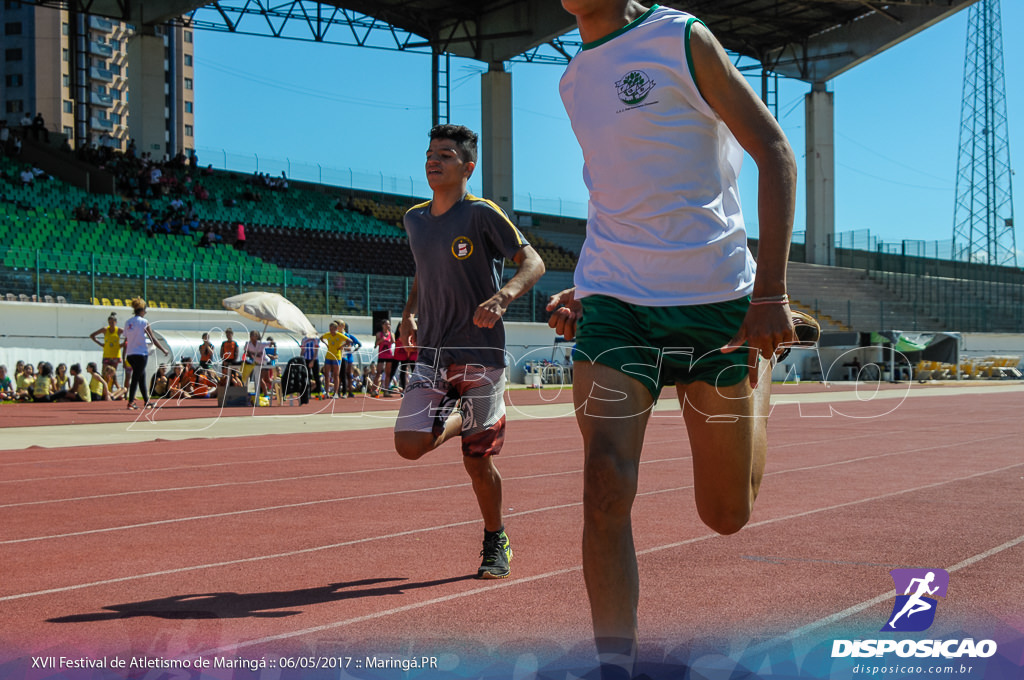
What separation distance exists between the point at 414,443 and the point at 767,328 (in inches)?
96.9

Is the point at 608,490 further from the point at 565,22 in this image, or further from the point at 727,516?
the point at 565,22

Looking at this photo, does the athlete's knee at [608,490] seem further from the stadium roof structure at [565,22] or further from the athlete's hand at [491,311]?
the stadium roof structure at [565,22]

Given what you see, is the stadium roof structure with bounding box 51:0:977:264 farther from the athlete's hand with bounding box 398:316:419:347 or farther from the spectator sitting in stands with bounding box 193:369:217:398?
the athlete's hand with bounding box 398:316:419:347

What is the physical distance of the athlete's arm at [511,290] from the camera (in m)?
4.80

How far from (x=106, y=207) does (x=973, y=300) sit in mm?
39555

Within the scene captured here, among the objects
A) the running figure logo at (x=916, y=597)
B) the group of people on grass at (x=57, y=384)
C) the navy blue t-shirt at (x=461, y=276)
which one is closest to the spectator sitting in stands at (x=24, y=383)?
the group of people on grass at (x=57, y=384)

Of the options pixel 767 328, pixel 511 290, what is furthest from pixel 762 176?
pixel 511 290

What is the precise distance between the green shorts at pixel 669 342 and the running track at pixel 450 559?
918 mm

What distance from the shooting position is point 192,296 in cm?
2702

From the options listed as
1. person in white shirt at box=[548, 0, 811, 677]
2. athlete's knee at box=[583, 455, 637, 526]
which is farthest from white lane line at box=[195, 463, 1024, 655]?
athlete's knee at box=[583, 455, 637, 526]

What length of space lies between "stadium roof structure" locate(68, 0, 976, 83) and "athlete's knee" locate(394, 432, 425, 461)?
35.6 meters

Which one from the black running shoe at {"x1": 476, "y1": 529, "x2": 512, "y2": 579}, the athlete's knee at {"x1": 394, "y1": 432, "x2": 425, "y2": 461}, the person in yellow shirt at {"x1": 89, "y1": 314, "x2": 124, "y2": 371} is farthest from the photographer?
the person in yellow shirt at {"x1": 89, "y1": 314, "x2": 124, "y2": 371}

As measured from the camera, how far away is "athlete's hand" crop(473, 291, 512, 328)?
478 cm

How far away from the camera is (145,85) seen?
39.5 meters
